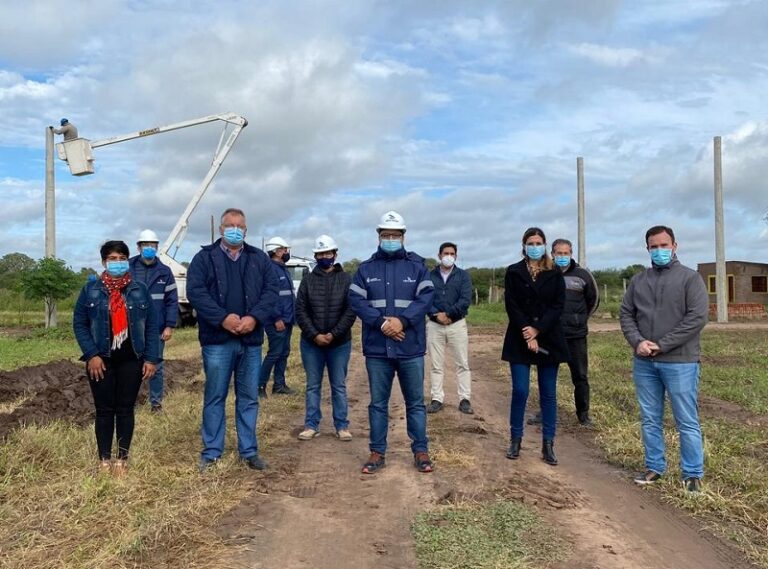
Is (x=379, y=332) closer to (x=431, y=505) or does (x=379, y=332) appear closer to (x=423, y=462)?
(x=423, y=462)

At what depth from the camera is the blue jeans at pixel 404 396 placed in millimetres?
5699

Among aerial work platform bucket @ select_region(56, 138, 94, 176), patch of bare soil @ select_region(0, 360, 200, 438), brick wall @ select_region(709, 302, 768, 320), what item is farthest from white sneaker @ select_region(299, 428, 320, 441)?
brick wall @ select_region(709, 302, 768, 320)

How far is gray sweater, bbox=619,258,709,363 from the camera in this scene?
5.04 m

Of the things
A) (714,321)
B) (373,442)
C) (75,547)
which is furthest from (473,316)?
(75,547)

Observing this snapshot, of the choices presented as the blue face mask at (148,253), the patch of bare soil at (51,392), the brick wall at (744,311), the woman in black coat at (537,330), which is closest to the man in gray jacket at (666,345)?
the woman in black coat at (537,330)

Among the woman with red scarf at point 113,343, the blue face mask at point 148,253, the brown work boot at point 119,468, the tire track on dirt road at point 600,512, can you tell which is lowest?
the tire track on dirt road at point 600,512

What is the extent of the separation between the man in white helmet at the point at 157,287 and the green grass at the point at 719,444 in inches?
184

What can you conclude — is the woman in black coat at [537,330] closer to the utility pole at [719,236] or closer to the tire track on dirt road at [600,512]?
the tire track on dirt road at [600,512]

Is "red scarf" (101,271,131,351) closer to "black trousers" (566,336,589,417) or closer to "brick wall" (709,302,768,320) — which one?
"black trousers" (566,336,589,417)

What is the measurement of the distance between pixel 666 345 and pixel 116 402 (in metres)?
4.23

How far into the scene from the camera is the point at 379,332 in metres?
5.72

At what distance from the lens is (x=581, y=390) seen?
7.46m

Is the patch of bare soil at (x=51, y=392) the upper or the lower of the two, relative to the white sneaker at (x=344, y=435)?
upper

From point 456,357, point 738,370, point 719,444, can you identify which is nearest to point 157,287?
point 456,357
